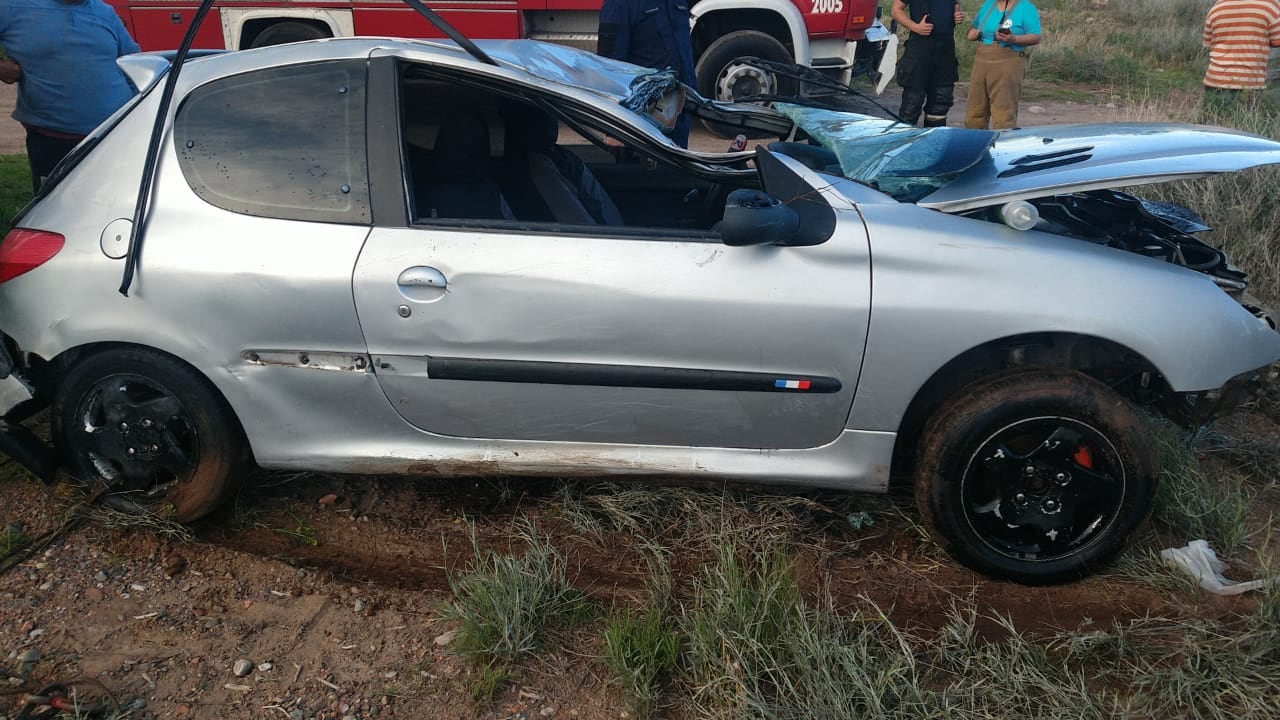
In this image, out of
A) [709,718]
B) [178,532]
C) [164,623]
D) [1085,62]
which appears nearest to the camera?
[709,718]

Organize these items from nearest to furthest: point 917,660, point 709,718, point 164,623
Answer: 1. point 709,718
2. point 917,660
3. point 164,623

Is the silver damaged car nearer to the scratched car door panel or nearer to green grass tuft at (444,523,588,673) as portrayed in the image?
the scratched car door panel

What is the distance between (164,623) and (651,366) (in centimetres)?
165

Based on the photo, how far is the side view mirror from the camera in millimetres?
2803

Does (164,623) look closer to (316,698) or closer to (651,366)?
(316,698)

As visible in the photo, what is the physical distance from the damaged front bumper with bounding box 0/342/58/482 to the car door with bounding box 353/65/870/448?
1.28 meters

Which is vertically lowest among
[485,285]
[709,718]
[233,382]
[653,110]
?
[709,718]

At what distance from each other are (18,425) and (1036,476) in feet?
11.2

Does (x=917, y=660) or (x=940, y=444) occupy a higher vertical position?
(x=940, y=444)

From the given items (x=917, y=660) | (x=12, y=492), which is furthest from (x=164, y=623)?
(x=917, y=660)

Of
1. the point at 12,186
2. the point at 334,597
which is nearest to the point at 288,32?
the point at 12,186

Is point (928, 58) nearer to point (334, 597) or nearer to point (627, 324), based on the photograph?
point (627, 324)

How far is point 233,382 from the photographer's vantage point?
3102 mm

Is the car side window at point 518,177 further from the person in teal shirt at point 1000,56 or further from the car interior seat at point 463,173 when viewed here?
the person in teal shirt at point 1000,56
